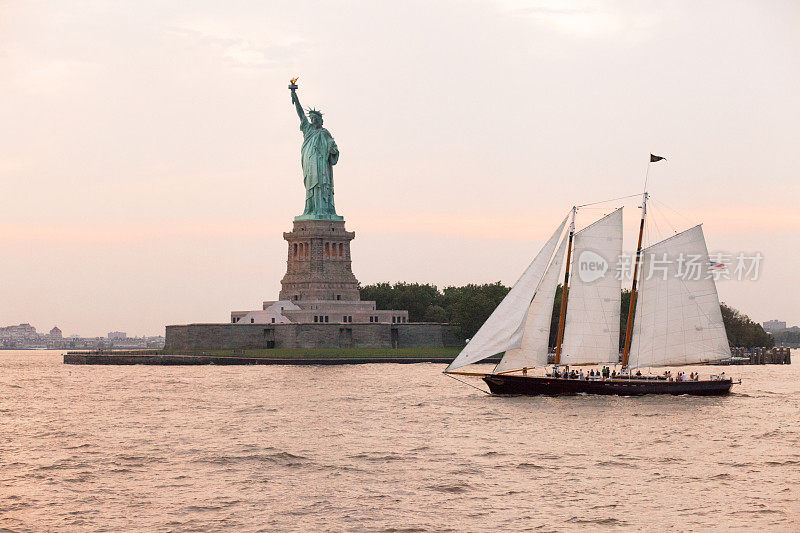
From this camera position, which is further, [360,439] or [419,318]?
[419,318]

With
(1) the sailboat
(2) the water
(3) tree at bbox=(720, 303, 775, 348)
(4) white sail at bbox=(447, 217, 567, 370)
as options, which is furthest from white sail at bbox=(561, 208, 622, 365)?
(3) tree at bbox=(720, 303, 775, 348)

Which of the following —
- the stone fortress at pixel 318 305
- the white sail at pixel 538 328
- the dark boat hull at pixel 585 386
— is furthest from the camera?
the stone fortress at pixel 318 305

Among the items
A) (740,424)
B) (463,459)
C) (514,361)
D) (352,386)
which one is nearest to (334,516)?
(463,459)

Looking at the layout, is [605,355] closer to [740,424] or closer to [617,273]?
[617,273]

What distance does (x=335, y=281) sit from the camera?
142 m

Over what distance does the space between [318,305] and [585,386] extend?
6961 centimetres

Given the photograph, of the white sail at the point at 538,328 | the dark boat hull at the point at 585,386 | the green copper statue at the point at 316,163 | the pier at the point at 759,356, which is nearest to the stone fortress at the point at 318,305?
the green copper statue at the point at 316,163

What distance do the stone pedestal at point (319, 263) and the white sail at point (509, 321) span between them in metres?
73.4

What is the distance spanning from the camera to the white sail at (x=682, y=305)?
231ft

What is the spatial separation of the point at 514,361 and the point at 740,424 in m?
15.5

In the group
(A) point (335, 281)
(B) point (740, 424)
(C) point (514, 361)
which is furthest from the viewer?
(A) point (335, 281)

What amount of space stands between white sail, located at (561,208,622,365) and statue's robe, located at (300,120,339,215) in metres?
72.7

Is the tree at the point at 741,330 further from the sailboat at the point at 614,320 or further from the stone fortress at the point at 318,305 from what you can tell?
the sailboat at the point at 614,320

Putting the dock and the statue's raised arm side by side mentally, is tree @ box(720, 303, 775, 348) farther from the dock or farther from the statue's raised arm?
the statue's raised arm
